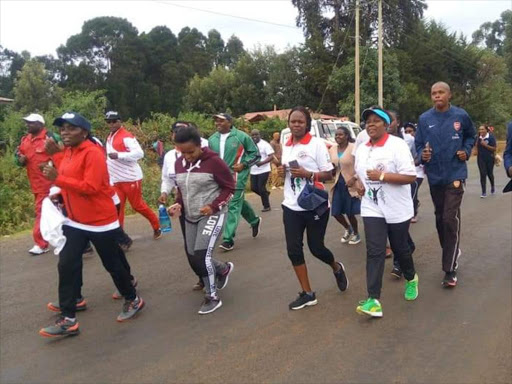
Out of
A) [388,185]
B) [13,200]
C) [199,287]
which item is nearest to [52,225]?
[199,287]

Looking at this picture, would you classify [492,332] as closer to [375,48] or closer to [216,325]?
[216,325]

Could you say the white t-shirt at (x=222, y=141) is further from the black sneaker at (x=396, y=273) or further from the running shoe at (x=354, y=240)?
the black sneaker at (x=396, y=273)

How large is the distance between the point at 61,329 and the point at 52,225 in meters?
0.87

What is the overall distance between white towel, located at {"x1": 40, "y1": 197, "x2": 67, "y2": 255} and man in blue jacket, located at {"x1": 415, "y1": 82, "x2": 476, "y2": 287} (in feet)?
11.8

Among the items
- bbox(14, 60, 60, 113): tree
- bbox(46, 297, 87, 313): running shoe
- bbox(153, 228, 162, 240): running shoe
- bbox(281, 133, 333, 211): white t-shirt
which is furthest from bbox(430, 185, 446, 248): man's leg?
bbox(14, 60, 60, 113): tree

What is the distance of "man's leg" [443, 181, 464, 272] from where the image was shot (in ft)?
18.2

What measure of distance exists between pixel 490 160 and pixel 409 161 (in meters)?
9.31

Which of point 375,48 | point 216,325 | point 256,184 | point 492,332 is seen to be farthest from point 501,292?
point 375,48

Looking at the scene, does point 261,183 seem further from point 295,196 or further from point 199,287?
point 295,196

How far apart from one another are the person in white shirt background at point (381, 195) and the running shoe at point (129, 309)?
2.03 m

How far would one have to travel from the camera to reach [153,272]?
6.55m

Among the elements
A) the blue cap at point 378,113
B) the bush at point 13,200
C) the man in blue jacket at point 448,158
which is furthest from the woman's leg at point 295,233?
the bush at point 13,200

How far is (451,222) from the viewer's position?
5.55 metres

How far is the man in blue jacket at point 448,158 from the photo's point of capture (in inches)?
218
